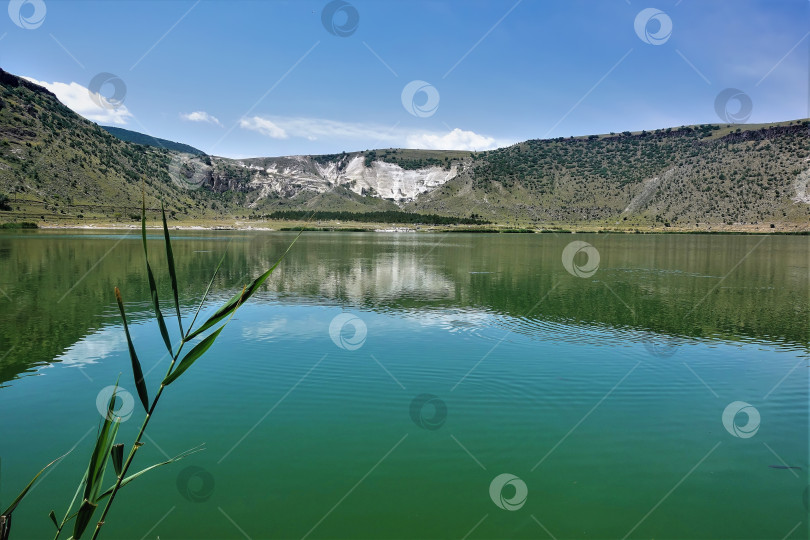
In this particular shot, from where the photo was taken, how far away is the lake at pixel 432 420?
26.4 feet

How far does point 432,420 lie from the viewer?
38.1 ft

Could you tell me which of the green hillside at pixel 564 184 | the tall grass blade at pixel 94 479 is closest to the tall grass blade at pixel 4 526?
the tall grass blade at pixel 94 479

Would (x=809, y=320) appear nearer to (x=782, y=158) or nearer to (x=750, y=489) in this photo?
(x=750, y=489)

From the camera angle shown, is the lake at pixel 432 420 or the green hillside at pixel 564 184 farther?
the green hillside at pixel 564 184

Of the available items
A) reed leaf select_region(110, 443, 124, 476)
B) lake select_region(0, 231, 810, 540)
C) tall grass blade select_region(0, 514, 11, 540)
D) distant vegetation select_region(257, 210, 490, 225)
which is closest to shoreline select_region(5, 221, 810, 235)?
distant vegetation select_region(257, 210, 490, 225)

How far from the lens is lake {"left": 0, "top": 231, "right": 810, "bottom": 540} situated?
805 cm

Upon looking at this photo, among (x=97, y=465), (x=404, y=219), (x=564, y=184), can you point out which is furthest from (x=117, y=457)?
(x=564, y=184)

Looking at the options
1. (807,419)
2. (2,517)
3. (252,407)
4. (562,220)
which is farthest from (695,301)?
(562,220)

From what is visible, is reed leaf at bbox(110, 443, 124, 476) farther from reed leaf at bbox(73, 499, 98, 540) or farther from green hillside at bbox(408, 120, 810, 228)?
→ green hillside at bbox(408, 120, 810, 228)

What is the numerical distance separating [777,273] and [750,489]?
135ft

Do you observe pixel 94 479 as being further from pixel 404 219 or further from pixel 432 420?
pixel 404 219

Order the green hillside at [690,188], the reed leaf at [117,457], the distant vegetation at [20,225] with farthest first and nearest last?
the green hillside at [690,188], the distant vegetation at [20,225], the reed leaf at [117,457]

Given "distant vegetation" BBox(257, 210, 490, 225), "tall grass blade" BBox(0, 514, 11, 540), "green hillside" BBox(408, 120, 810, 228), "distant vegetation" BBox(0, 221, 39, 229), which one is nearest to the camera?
"tall grass blade" BBox(0, 514, 11, 540)

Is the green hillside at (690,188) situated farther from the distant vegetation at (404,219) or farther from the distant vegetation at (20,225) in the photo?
the distant vegetation at (20,225)
